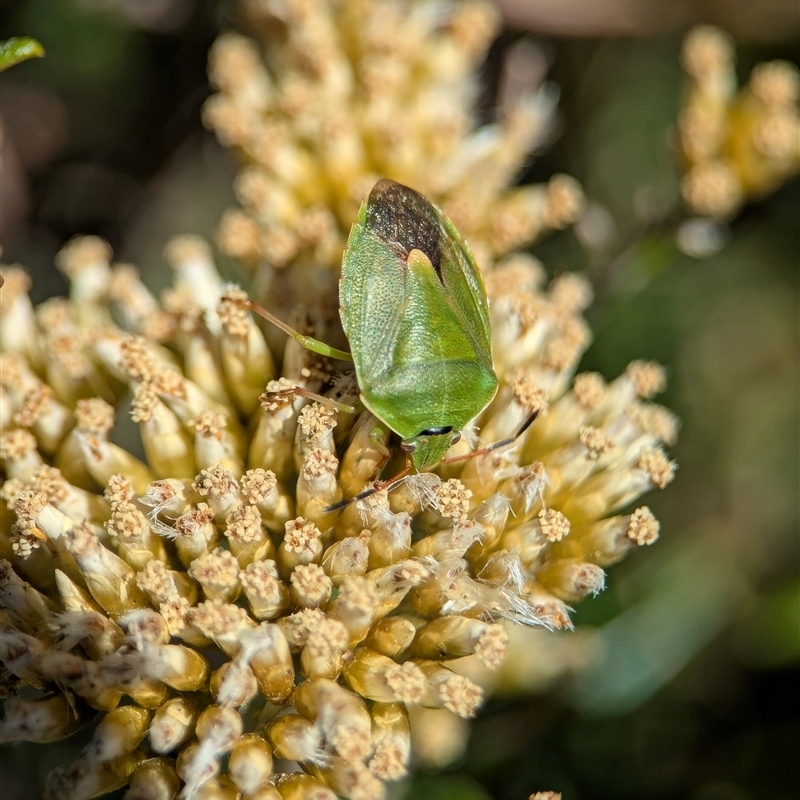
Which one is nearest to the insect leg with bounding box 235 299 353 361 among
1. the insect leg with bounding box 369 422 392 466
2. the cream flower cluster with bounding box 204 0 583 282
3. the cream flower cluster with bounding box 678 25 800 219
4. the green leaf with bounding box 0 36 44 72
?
the insect leg with bounding box 369 422 392 466

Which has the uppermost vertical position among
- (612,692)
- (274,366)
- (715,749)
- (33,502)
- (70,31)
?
(70,31)

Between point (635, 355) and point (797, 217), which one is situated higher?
point (797, 217)

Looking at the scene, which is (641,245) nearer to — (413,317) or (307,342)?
(413,317)

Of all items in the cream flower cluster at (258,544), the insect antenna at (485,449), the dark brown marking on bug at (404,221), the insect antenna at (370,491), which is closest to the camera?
the cream flower cluster at (258,544)

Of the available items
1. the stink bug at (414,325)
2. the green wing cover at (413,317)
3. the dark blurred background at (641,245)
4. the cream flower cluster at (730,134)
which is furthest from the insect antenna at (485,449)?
the cream flower cluster at (730,134)

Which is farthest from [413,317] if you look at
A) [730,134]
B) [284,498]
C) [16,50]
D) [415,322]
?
[730,134]

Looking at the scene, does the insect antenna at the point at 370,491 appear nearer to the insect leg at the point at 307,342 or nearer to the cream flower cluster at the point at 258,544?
the cream flower cluster at the point at 258,544

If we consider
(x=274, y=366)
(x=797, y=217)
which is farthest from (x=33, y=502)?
(x=797, y=217)

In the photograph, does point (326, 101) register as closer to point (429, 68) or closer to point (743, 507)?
point (429, 68)
